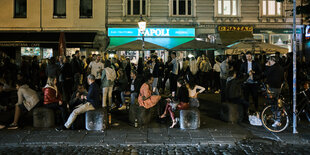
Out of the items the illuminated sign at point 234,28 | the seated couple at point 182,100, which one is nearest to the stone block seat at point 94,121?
the seated couple at point 182,100

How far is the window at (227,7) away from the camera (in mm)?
22156

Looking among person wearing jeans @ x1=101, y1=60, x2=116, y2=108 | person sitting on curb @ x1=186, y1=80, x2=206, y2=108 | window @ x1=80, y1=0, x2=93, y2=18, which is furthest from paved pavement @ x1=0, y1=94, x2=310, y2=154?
window @ x1=80, y1=0, x2=93, y2=18

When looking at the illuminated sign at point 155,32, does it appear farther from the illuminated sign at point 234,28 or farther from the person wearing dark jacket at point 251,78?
the person wearing dark jacket at point 251,78

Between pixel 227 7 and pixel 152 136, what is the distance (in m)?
16.4

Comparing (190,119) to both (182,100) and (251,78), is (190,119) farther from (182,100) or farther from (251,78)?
(251,78)

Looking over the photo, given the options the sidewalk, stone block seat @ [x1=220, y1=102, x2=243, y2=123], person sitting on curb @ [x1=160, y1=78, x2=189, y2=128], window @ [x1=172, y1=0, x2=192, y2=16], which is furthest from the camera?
window @ [x1=172, y1=0, x2=192, y2=16]

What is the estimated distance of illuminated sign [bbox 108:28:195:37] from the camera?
72.2 ft

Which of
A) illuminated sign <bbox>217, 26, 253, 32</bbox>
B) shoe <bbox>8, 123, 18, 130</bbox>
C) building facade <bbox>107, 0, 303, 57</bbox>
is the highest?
building facade <bbox>107, 0, 303, 57</bbox>

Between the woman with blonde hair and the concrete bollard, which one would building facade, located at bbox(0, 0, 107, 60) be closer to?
the woman with blonde hair

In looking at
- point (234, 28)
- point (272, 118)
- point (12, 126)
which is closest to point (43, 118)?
point (12, 126)

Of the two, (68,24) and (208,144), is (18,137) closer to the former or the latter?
(208,144)

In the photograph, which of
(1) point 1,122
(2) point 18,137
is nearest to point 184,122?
(2) point 18,137

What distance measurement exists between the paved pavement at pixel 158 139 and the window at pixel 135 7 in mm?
14636

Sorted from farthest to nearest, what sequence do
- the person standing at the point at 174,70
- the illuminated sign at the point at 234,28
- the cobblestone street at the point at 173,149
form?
the illuminated sign at the point at 234,28, the person standing at the point at 174,70, the cobblestone street at the point at 173,149
